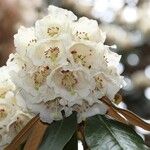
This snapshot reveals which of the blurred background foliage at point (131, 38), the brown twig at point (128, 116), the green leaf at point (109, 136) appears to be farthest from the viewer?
the blurred background foliage at point (131, 38)

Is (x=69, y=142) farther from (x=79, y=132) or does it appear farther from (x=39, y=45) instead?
(x=39, y=45)

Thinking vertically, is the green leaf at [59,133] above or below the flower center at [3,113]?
below

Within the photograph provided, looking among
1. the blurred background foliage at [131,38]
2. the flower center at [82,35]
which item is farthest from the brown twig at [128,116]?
the blurred background foliage at [131,38]

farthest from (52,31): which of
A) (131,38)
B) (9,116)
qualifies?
(131,38)

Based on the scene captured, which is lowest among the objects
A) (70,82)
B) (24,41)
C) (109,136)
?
(109,136)

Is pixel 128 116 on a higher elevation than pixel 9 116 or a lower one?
lower

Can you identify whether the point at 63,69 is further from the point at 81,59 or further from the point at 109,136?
the point at 109,136

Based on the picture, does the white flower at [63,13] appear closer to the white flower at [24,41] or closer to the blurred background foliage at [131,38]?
the white flower at [24,41]
